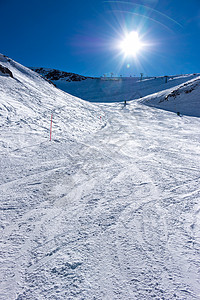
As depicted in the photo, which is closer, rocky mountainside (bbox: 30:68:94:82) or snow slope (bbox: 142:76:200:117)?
snow slope (bbox: 142:76:200:117)

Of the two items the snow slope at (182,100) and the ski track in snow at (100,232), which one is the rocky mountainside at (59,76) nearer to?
the snow slope at (182,100)

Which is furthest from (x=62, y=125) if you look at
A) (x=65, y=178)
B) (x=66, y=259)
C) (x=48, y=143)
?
(x=66, y=259)

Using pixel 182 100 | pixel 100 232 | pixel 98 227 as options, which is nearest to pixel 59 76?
pixel 182 100

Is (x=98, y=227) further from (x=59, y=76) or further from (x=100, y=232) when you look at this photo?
(x=59, y=76)

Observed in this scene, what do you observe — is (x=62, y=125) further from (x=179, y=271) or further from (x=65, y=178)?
(x=179, y=271)

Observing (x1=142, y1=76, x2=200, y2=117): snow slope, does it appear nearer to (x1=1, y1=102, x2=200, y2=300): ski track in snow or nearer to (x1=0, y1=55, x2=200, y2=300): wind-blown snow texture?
(x1=0, y1=55, x2=200, y2=300): wind-blown snow texture

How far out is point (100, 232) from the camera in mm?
2562

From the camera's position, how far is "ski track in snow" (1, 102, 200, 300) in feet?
6.13

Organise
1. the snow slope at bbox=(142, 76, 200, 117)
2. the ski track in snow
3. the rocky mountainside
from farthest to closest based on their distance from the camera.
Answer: the rocky mountainside < the snow slope at bbox=(142, 76, 200, 117) < the ski track in snow

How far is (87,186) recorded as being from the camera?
3.94 m

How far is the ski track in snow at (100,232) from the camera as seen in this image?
187 cm

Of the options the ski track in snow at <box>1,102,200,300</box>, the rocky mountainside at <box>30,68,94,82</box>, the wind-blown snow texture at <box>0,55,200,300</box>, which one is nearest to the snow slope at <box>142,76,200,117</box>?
the wind-blown snow texture at <box>0,55,200,300</box>

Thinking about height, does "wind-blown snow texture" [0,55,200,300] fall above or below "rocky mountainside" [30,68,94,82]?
below

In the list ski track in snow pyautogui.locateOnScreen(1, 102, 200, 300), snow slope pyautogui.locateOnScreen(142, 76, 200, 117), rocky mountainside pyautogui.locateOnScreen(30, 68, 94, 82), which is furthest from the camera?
rocky mountainside pyautogui.locateOnScreen(30, 68, 94, 82)
